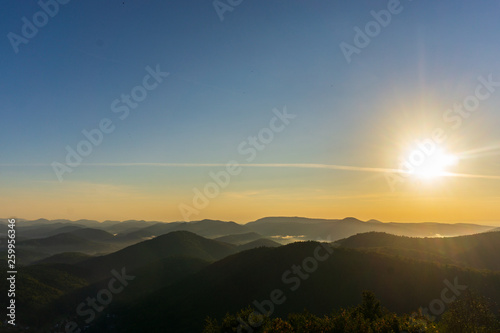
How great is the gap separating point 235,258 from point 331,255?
141ft

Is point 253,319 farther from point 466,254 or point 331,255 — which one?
point 466,254

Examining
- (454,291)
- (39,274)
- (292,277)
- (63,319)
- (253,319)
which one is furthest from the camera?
(39,274)

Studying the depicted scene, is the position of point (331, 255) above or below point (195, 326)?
above

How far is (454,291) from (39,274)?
181m

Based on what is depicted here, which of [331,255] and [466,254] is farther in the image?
[466,254]

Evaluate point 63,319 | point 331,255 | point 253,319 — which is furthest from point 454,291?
point 63,319

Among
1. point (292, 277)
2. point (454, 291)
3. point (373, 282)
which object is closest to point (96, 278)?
point (292, 277)

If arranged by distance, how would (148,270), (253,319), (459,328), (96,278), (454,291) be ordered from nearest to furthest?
(459,328), (253,319), (454,291), (148,270), (96,278)

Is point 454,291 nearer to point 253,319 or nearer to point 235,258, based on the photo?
point 253,319

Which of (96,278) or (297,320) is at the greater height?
(297,320)

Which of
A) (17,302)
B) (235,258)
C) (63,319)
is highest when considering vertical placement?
(235,258)

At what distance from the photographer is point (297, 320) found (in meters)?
39.2

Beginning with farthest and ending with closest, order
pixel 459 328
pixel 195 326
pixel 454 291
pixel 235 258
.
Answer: pixel 235 258
pixel 195 326
pixel 454 291
pixel 459 328

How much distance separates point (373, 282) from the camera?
78.4 meters
